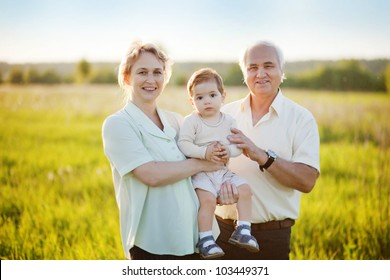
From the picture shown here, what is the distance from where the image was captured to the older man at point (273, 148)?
2.51m

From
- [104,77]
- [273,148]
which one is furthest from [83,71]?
[273,148]

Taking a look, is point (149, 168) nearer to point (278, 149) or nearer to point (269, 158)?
point (269, 158)

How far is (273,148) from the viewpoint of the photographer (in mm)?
2555

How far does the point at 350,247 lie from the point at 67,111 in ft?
13.5

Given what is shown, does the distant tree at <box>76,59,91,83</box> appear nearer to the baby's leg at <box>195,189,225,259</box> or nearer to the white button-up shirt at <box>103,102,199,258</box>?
the white button-up shirt at <box>103,102,199,258</box>

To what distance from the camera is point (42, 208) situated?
391 centimetres

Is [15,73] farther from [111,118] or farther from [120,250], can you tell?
[111,118]

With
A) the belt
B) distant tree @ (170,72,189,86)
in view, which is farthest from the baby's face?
distant tree @ (170,72,189,86)

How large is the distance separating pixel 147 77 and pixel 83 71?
13.3ft

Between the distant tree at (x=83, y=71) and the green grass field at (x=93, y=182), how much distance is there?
0.88 ft

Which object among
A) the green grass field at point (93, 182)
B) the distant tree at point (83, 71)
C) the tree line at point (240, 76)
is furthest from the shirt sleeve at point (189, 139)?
the distant tree at point (83, 71)
